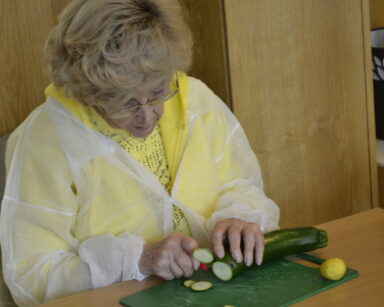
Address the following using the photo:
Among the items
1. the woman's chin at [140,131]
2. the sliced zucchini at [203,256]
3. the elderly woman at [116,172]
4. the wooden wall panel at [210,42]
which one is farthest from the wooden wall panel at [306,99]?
the sliced zucchini at [203,256]

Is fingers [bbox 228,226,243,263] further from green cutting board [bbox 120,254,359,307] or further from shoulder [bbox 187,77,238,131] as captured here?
shoulder [bbox 187,77,238,131]

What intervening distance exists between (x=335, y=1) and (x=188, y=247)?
137cm

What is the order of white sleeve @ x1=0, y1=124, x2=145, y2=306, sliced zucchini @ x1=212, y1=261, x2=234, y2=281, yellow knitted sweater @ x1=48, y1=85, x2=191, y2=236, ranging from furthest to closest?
yellow knitted sweater @ x1=48, y1=85, x2=191, y2=236
white sleeve @ x1=0, y1=124, x2=145, y2=306
sliced zucchini @ x1=212, y1=261, x2=234, y2=281

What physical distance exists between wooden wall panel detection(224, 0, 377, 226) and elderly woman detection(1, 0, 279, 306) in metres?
0.56

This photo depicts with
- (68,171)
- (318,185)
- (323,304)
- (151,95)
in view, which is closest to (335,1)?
(318,185)

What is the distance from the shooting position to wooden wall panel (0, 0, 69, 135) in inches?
83.7

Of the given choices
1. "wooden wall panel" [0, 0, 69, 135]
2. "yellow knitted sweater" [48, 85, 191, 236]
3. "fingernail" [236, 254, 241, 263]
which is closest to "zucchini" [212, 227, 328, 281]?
"fingernail" [236, 254, 241, 263]

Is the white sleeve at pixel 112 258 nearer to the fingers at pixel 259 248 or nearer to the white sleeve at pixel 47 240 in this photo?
the white sleeve at pixel 47 240

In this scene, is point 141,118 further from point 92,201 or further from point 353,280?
point 353,280

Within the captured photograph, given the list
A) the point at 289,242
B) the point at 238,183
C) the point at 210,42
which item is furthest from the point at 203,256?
the point at 210,42

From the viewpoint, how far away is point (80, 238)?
1.50 metres

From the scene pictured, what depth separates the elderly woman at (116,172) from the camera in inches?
52.2

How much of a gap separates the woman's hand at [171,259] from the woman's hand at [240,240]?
56mm

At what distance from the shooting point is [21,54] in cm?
216
